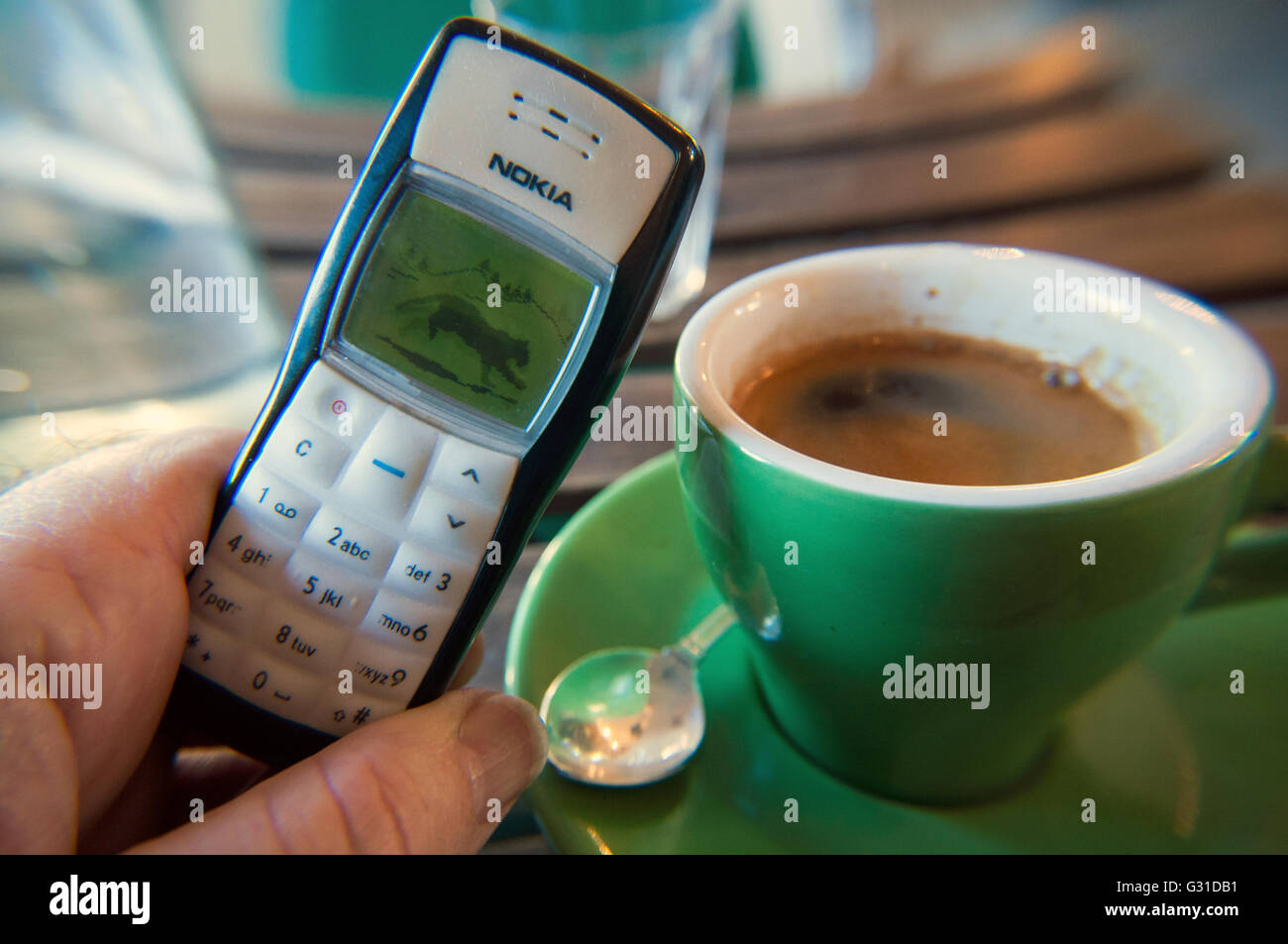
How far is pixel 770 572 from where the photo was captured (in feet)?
1.29

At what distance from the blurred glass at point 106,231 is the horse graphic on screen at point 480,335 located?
24 cm

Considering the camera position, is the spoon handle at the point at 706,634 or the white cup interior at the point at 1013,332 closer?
A: the white cup interior at the point at 1013,332

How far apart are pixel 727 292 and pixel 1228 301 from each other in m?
0.51

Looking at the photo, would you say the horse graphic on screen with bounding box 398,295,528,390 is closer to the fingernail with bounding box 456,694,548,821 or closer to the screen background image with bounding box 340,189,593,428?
the screen background image with bounding box 340,189,593,428

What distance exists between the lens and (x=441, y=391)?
42cm

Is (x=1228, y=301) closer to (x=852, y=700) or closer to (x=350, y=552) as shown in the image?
(x=852, y=700)

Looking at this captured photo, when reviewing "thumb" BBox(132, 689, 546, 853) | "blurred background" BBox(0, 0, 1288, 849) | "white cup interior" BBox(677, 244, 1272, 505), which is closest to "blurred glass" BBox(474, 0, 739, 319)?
"blurred background" BBox(0, 0, 1288, 849)

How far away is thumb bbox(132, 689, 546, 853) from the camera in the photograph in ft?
0.99

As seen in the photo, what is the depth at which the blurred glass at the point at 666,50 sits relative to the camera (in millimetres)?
795

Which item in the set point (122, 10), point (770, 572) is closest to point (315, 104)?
point (122, 10)

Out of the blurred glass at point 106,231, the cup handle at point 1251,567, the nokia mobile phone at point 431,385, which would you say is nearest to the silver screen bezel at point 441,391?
the nokia mobile phone at point 431,385

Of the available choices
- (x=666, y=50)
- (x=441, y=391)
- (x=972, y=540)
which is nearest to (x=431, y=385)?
(x=441, y=391)

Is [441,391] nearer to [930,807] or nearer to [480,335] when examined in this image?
[480,335]

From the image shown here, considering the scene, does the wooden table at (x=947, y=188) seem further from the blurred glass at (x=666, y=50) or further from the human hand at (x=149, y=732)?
the human hand at (x=149, y=732)
